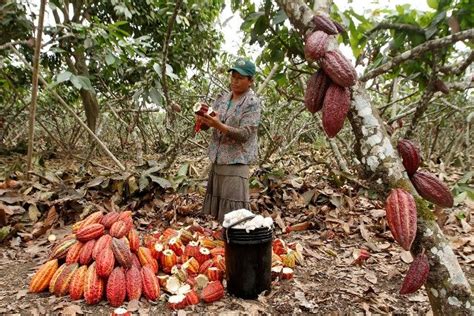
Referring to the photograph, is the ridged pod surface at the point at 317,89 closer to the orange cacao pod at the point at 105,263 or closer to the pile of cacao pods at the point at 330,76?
the pile of cacao pods at the point at 330,76

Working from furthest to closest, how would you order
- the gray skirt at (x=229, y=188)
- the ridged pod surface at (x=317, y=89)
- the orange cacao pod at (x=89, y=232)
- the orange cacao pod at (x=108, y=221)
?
the gray skirt at (x=229, y=188) → the orange cacao pod at (x=108, y=221) → the orange cacao pod at (x=89, y=232) → the ridged pod surface at (x=317, y=89)

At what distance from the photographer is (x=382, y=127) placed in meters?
0.95

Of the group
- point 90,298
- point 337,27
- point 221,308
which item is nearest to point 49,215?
point 90,298

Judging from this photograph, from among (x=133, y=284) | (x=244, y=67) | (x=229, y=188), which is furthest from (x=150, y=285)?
(x=244, y=67)

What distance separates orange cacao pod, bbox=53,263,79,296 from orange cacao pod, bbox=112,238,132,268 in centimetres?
Answer: 24

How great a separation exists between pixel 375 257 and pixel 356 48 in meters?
1.60

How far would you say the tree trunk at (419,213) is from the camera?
89cm

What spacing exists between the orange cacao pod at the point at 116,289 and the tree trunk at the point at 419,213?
1.55 meters

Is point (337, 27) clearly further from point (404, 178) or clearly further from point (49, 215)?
point (49, 215)

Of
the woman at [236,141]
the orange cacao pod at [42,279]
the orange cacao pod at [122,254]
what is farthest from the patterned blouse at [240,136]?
the orange cacao pod at [42,279]

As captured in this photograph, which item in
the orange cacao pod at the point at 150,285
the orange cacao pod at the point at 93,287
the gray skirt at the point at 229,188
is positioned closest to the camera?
the orange cacao pod at the point at 93,287

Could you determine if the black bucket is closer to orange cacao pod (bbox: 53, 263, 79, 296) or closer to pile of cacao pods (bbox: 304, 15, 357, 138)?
orange cacao pod (bbox: 53, 263, 79, 296)

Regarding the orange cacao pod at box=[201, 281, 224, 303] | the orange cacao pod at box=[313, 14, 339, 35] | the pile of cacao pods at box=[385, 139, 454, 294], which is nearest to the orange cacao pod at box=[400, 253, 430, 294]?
the pile of cacao pods at box=[385, 139, 454, 294]

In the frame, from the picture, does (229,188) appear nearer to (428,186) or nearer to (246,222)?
(246,222)
